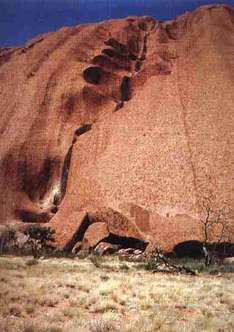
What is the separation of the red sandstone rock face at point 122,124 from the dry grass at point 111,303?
21321 mm

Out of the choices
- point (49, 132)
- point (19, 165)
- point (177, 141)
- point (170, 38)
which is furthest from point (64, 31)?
point (177, 141)

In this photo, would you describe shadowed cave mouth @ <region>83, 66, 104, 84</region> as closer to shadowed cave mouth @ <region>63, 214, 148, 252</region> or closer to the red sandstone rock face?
the red sandstone rock face

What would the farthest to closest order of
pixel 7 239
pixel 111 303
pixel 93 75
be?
1. pixel 93 75
2. pixel 7 239
3. pixel 111 303

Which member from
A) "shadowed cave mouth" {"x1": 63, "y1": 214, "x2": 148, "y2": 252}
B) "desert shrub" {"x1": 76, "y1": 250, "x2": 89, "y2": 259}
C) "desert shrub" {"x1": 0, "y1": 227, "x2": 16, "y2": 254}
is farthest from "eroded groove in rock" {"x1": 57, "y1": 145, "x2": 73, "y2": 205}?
"desert shrub" {"x1": 76, "y1": 250, "x2": 89, "y2": 259}

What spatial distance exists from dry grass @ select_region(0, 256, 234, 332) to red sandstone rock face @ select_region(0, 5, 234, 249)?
21321 millimetres

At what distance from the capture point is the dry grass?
14.5 m

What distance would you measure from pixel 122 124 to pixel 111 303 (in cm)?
4284

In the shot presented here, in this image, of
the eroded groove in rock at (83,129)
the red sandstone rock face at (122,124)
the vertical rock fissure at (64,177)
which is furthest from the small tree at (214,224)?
the eroded groove in rock at (83,129)

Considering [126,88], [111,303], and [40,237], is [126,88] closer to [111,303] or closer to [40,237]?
[40,237]

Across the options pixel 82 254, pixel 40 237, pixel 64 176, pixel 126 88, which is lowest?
pixel 82 254

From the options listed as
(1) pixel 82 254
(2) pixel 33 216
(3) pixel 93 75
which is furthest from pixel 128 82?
(1) pixel 82 254

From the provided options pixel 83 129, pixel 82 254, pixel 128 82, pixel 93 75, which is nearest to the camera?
pixel 82 254

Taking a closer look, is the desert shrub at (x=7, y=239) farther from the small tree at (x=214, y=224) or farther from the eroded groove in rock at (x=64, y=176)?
the small tree at (x=214, y=224)

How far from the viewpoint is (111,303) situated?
18.2 m
